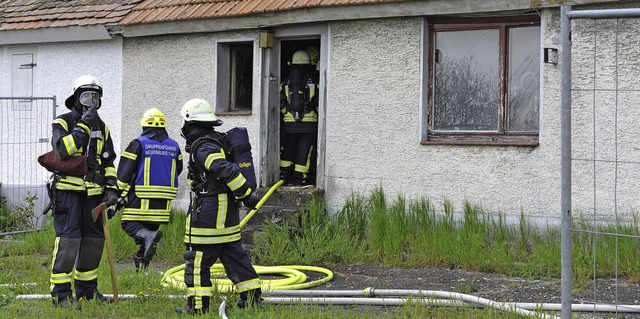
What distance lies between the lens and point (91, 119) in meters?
8.52

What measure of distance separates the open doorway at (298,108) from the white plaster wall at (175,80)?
1.48 feet

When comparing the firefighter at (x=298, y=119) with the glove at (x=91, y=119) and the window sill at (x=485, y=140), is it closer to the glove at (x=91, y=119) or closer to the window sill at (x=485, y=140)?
the window sill at (x=485, y=140)

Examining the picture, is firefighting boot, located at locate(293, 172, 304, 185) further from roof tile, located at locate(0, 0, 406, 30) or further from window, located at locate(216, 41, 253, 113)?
roof tile, located at locate(0, 0, 406, 30)

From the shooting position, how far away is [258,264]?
10812 mm

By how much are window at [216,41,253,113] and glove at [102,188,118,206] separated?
451 centimetres

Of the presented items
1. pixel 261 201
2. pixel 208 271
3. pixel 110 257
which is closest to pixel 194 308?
pixel 208 271

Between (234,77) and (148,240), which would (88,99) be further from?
(234,77)

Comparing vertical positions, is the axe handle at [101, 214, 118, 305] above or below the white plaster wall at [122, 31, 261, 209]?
below

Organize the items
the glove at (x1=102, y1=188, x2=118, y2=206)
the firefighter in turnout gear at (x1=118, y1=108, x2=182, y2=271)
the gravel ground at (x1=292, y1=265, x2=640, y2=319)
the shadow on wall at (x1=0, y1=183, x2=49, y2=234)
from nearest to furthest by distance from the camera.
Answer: the gravel ground at (x1=292, y1=265, x2=640, y2=319), the glove at (x1=102, y1=188, x2=118, y2=206), the firefighter in turnout gear at (x1=118, y1=108, x2=182, y2=271), the shadow on wall at (x1=0, y1=183, x2=49, y2=234)

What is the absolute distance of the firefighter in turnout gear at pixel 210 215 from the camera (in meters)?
7.93

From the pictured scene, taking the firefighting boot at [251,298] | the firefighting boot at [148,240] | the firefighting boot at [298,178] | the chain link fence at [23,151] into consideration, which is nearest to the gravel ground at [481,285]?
the firefighting boot at [251,298]

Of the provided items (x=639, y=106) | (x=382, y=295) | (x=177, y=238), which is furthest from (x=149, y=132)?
(x=639, y=106)

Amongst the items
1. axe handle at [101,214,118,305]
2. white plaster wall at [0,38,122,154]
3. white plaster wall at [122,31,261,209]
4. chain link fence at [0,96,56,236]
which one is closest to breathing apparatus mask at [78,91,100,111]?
axe handle at [101,214,118,305]

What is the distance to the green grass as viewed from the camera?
27.3ft
